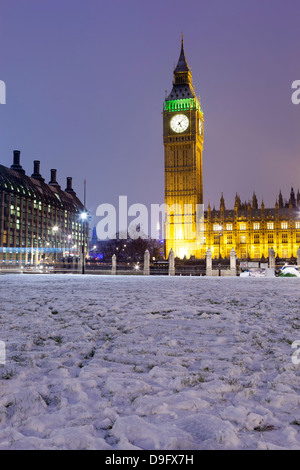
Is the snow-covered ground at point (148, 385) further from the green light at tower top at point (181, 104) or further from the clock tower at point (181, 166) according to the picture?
the green light at tower top at point (181, 104)

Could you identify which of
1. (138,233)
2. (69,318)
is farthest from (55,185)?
(69,318)

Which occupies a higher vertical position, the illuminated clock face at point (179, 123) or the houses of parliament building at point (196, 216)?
the illuminated clock face at point (179, 123)

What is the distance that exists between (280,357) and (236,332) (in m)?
1.46

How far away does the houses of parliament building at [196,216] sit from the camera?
3575 inches

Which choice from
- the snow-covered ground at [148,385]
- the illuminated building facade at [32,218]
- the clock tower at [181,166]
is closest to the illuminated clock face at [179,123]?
the clock tower at [181,166]

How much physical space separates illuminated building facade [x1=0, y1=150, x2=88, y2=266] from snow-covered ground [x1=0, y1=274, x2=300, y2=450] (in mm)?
69419

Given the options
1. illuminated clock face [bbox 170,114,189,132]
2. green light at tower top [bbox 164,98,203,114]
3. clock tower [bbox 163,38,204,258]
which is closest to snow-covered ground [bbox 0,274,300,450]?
clock tower [bbox 163,38,204,258]

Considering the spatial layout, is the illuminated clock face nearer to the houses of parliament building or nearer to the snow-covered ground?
the houses of parliament building

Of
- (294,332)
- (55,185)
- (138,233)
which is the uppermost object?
(55,185)

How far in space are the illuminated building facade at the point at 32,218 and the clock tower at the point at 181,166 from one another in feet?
78.3

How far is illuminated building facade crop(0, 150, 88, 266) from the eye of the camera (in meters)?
88.3

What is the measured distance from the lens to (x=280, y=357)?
4445mm

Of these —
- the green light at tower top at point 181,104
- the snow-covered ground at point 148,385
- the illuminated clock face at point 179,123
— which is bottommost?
the snow-covered ground at point 148,385

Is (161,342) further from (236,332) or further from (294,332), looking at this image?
(294,332)
